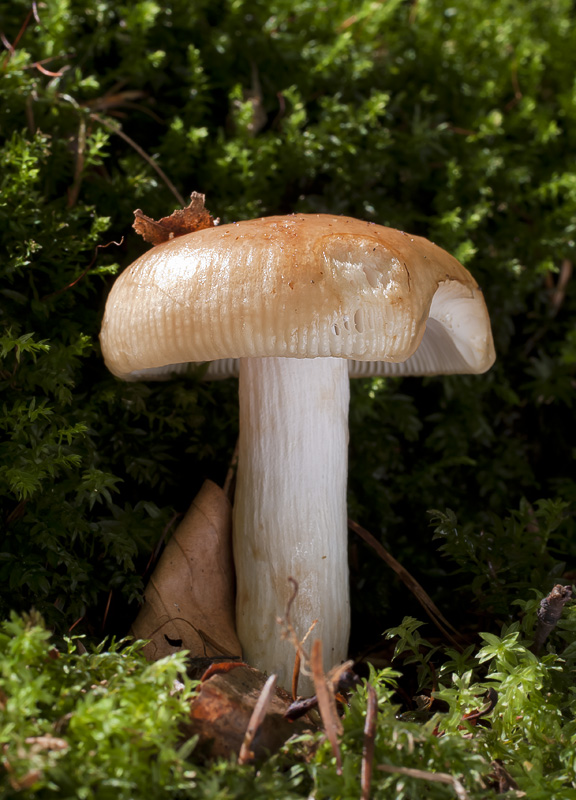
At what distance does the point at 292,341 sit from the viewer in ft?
4.45

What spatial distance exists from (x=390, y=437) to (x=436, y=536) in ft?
1.88

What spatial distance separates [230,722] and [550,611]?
78cm

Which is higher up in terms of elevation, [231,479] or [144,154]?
[144,154]

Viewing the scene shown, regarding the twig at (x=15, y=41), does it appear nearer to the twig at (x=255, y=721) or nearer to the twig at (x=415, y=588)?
the twig at (x=415, y=588)

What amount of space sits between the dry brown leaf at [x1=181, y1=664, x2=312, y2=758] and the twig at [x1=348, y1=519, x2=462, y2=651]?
2.08 feet

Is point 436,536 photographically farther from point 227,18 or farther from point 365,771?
point 227,18

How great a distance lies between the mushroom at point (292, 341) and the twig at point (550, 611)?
527mm

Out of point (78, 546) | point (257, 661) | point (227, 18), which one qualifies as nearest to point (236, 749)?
point (257, 661)

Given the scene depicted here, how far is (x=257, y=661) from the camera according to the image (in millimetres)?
1703

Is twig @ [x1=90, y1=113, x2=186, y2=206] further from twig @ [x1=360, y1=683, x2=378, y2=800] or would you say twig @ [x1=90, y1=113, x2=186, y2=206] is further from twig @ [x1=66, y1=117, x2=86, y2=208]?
twig @ [x1=360, y1=683, x2=378, y2=800]

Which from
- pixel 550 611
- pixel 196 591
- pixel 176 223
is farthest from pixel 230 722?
pixel 176 223

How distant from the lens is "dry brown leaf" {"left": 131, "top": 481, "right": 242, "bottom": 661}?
1.69m

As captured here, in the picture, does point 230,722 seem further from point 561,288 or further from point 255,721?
point 561,288

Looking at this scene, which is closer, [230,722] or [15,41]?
[230,722]
